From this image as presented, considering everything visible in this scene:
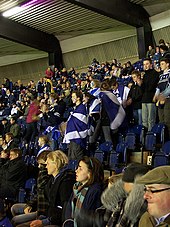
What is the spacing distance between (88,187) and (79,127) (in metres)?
3.40

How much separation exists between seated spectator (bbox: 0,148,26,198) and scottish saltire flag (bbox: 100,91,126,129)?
162 cm

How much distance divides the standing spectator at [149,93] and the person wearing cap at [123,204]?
388cm

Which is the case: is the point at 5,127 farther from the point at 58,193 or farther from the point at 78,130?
the point at 58,193

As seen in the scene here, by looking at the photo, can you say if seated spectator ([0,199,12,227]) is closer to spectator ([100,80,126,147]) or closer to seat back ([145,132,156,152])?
seat back ([145,132,156,152])

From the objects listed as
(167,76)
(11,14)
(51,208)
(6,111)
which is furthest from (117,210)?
(11,14)

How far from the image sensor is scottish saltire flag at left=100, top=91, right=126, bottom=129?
22.5ft

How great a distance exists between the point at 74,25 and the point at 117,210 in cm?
1578

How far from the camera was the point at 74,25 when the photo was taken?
17.9 m

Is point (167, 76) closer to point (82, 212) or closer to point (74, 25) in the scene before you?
point (82, 212)

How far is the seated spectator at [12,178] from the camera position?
652cm

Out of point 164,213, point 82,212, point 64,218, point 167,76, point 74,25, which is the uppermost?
point 74,25

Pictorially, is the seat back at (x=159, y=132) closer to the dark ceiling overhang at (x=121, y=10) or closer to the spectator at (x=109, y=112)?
the spectator at (x=109, y=112)

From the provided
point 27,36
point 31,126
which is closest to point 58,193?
point 31,126

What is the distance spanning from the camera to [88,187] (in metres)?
3.47
